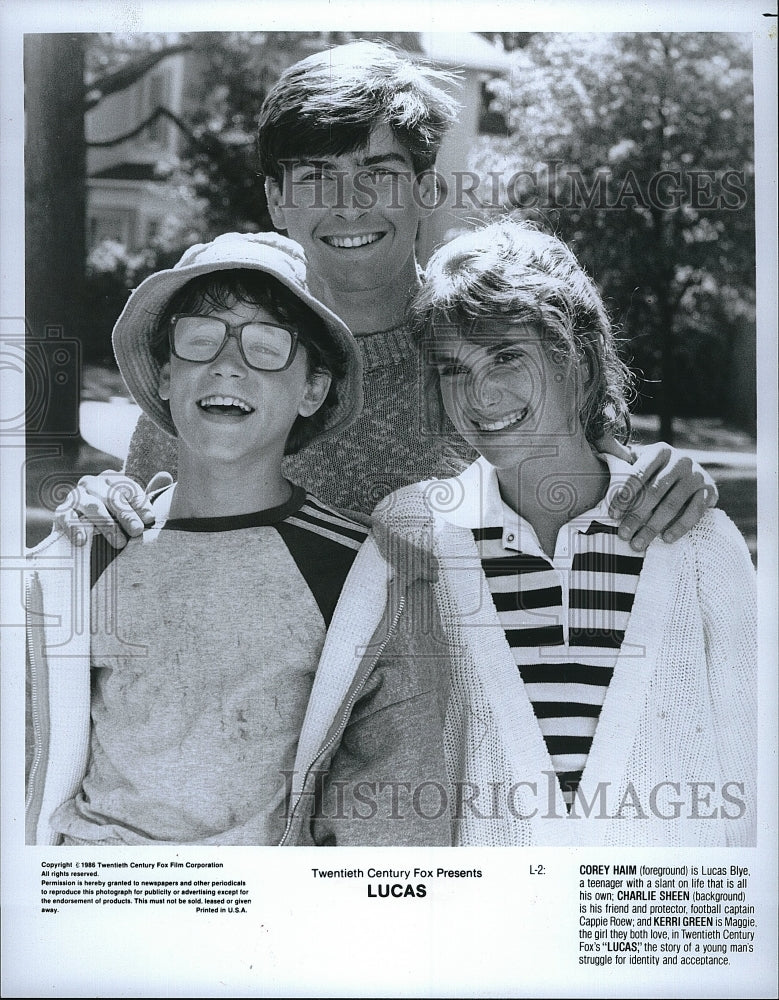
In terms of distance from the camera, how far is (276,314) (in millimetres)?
2445

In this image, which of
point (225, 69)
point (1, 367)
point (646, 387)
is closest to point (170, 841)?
point (1, 367)

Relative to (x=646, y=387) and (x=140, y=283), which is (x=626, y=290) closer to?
(x=646, y=387)

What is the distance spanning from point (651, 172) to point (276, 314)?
95cm

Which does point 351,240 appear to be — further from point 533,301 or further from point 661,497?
point 661,497

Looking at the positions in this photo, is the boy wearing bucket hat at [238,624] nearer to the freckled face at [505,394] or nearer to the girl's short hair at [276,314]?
the girl's short hair at [276,314]

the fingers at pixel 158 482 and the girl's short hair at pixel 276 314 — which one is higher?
the girl's short hair at pixel 276 314

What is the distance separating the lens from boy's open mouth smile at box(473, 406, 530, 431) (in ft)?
8.25

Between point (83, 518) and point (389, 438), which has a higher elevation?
point (389, 438)

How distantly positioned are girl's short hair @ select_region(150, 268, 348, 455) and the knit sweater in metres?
0.05

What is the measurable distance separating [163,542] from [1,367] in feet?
1.90

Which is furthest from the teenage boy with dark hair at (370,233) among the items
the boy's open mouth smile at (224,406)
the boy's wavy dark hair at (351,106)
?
the boy's open mouth smile at (224,406)

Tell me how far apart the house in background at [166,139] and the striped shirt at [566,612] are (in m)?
0.74

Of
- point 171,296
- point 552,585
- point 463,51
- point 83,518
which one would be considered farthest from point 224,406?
point 463,51

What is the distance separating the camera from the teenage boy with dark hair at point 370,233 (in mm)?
2498
